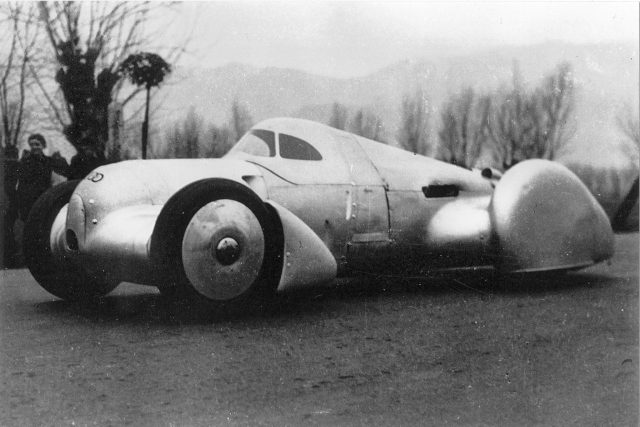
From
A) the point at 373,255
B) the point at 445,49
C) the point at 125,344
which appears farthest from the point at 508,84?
the point at 125,344

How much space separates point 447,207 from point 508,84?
895mm

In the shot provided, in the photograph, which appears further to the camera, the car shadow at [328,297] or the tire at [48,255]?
the tire at [48,255]

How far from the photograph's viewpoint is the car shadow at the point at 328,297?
3992 millimetres

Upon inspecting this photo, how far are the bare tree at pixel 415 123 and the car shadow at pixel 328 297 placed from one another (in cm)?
91

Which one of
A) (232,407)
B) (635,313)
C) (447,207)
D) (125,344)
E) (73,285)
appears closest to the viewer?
(232,407)

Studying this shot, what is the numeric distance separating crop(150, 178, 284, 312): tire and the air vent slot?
4.58ft

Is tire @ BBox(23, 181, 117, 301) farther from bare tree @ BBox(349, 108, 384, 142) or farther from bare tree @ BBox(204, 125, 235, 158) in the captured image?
bare tree @ BBox(349, 108, 384, 142)

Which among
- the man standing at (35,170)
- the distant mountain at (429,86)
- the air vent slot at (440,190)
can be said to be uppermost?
the distant mountain at (429,86)

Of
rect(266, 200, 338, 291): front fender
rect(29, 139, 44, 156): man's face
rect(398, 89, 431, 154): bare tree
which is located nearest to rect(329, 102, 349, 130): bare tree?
rect(398, 89, 431, 154): bare tree

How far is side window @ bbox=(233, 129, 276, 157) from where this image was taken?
4.61 meters

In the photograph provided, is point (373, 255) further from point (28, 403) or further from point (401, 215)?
point (28, 403)

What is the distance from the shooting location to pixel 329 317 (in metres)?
4.08

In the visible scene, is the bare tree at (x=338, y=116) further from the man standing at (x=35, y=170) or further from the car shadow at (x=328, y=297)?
the man standing at (x=35, y=170)

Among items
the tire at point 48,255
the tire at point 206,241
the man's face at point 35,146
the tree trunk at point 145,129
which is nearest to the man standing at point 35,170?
the man's face at point 35,146
